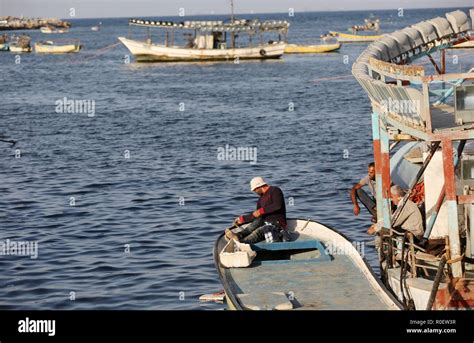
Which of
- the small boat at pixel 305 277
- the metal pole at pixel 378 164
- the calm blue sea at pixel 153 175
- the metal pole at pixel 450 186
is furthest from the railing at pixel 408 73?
the calm blue sea at pixel 153 175

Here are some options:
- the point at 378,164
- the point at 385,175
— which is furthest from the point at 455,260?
the point at 378,164

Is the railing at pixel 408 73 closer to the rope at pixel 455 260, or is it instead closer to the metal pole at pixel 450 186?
the metal pole at pixel 450 186

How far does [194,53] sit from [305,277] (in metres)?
73.2

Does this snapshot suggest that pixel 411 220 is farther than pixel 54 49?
No

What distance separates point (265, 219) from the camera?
19.6m

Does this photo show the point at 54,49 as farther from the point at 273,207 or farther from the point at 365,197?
the point at 273,207

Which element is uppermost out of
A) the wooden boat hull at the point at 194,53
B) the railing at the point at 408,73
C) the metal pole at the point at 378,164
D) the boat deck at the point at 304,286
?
the wooden boat hull at the point at 194,53

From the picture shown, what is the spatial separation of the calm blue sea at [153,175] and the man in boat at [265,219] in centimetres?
144

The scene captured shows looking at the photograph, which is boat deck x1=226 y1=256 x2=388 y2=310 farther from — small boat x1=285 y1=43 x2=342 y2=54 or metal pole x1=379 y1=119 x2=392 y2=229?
small boat x1=285 y1=43 x2=342 y2=54

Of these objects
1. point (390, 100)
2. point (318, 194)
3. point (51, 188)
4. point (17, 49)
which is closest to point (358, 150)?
point (318, 194)

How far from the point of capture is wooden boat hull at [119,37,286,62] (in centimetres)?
8975

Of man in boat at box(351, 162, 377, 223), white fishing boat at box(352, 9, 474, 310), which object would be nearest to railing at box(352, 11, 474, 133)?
white fishing boat at box(352, 9, 474, 310)

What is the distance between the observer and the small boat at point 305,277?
16.3m
